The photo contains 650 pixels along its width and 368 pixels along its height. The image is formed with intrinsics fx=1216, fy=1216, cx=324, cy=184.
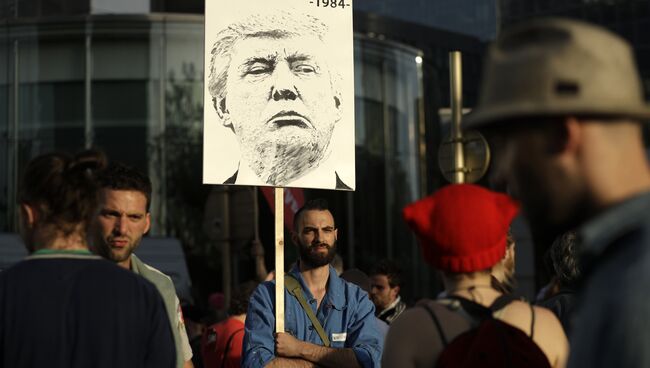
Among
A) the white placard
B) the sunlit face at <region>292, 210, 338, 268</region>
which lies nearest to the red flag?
the white placard

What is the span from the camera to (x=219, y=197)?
2238 cm

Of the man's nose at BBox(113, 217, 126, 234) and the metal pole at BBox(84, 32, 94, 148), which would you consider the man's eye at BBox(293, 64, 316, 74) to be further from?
the metal pole at BBox(84, 32, 94, 148)

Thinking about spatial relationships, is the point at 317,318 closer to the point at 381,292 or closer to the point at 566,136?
the point at 381,292

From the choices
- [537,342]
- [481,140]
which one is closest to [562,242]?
[537,342]

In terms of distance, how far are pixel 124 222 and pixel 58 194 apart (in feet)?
5.02

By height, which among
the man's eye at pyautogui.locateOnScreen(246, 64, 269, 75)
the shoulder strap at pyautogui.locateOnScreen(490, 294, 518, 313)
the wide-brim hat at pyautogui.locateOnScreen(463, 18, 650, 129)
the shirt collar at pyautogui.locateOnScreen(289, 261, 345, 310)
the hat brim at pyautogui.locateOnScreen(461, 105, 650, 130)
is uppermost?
the man's eye at pyautogui.locateOnScreen(246, 64, 269, 75)

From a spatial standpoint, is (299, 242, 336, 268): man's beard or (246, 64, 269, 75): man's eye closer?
(299, 242, 336, 268): man's beard

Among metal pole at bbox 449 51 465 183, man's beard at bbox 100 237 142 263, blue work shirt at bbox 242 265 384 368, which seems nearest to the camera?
man's beard at bbox 100 237 142 263

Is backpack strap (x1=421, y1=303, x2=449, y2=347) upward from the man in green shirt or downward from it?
downward

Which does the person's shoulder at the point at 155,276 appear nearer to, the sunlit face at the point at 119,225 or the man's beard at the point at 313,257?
the sunlit face at the point at 119,225

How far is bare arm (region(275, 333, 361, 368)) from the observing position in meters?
5.93

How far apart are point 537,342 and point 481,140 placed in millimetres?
9413

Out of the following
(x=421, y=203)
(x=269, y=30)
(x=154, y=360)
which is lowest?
(x=154, y=360)

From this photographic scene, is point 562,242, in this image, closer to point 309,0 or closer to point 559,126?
point 309,0
